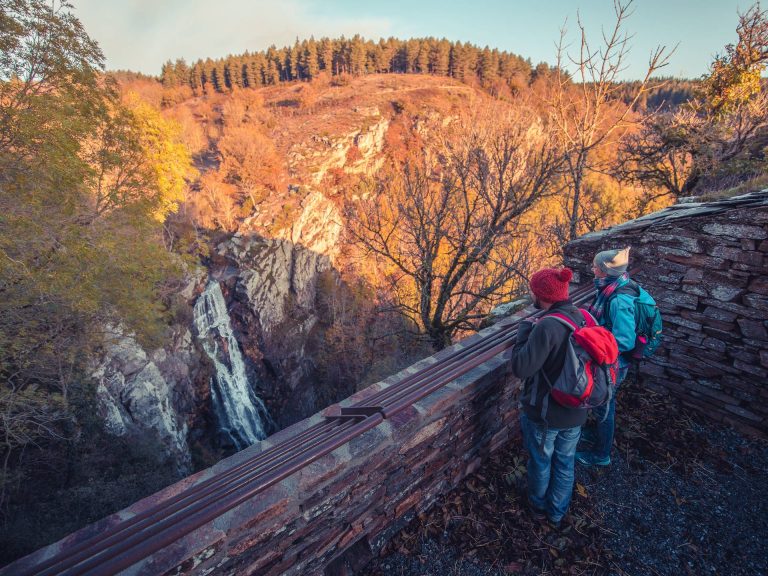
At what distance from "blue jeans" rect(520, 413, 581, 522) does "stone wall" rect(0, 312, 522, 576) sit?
0.52m

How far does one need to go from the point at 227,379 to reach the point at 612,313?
1889 cm

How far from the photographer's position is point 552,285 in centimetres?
224

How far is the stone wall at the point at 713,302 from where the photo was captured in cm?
337

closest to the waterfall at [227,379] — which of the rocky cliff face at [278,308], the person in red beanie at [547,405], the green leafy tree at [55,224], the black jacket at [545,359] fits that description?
the rocky cliff face at [278,308]

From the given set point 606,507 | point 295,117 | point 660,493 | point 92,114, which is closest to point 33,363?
point 92,114

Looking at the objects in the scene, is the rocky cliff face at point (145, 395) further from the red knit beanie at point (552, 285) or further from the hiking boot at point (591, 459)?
the red knit beanie at point (552, 285)

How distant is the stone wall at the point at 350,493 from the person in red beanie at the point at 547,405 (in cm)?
52

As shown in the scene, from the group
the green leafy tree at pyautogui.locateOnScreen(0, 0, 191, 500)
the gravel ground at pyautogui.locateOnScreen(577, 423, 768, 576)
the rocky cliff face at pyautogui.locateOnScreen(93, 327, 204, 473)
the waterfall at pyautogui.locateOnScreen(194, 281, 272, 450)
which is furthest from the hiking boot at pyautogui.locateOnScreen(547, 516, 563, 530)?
the waterfall at pyautogui.locateOnScreen(194, 281, 272, 450)

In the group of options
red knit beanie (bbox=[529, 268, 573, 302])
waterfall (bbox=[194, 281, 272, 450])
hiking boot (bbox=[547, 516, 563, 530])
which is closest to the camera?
red knit beanie (bbox=[529, 268, 573, 302])

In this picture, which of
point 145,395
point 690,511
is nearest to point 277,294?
point 145,395

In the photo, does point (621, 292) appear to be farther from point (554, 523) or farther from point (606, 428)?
point (554, 523)

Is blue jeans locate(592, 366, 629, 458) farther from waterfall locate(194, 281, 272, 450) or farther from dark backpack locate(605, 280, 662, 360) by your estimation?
waterfall locate(194, 281, 272, 450)

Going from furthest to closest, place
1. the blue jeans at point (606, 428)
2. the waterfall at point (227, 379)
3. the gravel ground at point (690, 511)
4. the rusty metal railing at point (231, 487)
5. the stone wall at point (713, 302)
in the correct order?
1. the waterfall at point (227, 379)
2. the stone wall at point (713, 302)
3. the blue jeans at point (606, 428)
4. the gravel ground at point (690, 511)
5. the rusty metal railing at point (231, 487)

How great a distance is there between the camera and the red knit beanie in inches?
88.0
